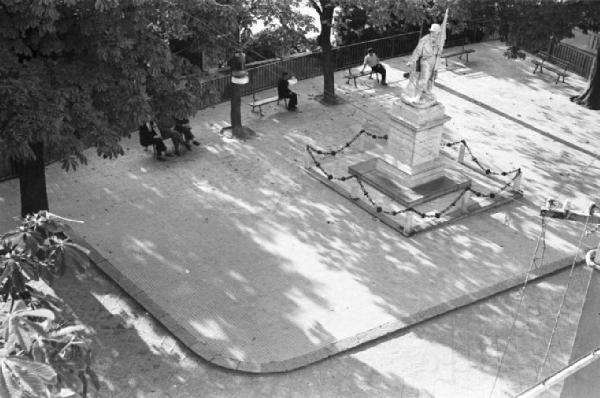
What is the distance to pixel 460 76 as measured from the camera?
25.1 metres

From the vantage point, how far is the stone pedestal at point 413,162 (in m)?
17.4

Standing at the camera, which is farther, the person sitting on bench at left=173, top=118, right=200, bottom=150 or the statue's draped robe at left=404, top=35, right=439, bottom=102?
the person sitting on bench at left=173, top=118, right=200, bottom=150

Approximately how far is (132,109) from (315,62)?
474 inches

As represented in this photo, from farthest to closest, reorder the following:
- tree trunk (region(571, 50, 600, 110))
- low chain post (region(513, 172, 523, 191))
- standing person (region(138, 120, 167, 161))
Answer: tree trunk (region(571, 50, 600, 110))
standing person (region(138, 120, 167, 161))
low chain post (region(513, 172, 523, 191))

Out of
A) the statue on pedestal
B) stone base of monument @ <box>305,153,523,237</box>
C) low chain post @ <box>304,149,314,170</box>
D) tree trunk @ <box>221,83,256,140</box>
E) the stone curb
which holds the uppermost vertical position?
the statue on pedestal

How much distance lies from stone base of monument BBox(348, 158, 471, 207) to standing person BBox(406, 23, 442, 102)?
1760 millimetres

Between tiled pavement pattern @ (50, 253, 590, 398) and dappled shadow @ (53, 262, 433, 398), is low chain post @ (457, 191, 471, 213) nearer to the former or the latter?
tiled pavement pattern @ (50, 253, 590, 398)

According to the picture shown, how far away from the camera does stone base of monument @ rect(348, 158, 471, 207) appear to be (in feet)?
57.5

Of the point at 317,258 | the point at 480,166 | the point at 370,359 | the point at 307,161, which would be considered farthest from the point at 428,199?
the point at 370,359

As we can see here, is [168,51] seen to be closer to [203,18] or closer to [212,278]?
[203,18]

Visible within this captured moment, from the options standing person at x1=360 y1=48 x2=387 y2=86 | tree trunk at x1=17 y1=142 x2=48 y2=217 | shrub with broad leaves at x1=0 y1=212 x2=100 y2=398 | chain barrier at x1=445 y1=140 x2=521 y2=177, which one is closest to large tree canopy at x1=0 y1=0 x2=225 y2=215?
tree trunk at x1=17 y1=142 x2=48 y2=217

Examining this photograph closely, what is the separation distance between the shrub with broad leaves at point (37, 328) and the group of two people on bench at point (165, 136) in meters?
9.70

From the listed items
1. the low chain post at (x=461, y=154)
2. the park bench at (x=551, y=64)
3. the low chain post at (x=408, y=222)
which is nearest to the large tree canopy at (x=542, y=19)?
the low chain post at (x=461, y=154)

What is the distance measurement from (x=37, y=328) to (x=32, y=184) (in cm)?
852
